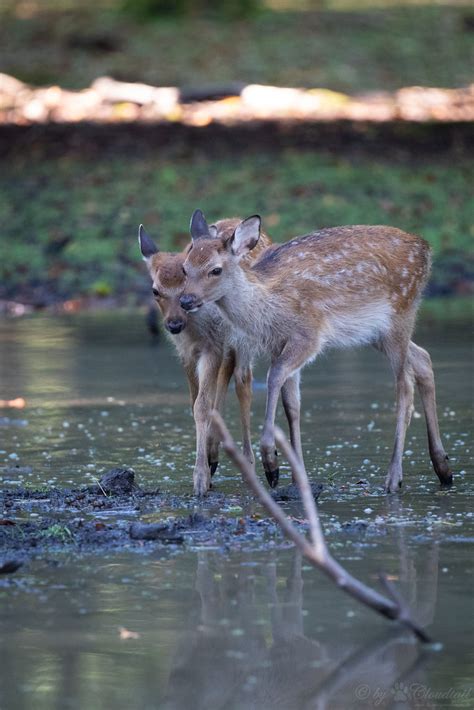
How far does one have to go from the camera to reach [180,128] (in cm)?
2584

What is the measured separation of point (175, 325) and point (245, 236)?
0.74 meters

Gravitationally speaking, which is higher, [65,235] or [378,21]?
[378,21]

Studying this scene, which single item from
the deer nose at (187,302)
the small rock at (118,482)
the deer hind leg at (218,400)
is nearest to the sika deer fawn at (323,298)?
the deer nose at (187,302)

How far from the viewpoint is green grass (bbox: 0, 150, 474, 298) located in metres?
21.4

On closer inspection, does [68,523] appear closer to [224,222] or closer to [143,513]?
[143,513]

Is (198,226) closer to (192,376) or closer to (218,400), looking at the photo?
(192,376)

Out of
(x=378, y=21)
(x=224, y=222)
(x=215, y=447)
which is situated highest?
(x=378, y=21)

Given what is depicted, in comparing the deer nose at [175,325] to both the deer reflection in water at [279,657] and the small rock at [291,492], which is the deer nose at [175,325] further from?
the deer reflection in water at [279,657]

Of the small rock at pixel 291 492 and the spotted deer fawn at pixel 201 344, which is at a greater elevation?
the spotted deer fawn at pixel 201 344

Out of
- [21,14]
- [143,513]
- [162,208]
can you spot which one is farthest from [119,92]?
[143,513]

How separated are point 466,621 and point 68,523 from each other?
2611mm

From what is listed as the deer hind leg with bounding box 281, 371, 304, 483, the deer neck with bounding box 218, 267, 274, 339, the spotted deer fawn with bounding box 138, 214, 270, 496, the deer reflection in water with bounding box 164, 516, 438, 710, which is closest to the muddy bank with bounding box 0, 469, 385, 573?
the spotted deer fawn with bounding box 138, 214, 270, 496

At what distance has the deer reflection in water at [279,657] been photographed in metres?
5.20

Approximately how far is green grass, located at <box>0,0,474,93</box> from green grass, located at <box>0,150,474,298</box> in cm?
420
